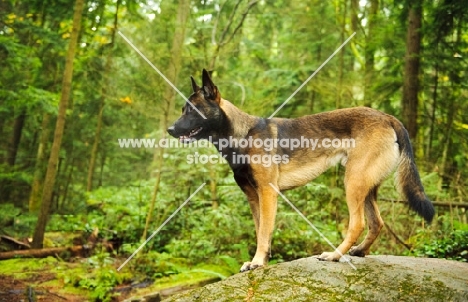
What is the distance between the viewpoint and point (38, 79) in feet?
47.2

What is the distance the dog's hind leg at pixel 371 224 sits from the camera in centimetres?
486

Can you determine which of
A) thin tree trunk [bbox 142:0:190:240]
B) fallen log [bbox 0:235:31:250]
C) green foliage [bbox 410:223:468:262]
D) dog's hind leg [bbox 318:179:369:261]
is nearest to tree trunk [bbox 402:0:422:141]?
green foliage [bbox 410:223:468:262]

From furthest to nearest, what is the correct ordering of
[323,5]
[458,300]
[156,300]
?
[323,5] < [156,300] < [458,300]

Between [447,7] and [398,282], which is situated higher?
[447,7]

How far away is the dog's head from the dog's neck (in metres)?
0.10

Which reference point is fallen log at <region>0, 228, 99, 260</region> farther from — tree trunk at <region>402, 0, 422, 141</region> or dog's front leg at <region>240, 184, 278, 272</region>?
tree trunk at <region>402, 0, 422, 141</region>

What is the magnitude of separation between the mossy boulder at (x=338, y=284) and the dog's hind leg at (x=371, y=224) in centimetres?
41

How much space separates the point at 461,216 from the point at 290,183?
6150mm

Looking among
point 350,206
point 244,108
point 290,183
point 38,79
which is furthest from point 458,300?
point 38,79

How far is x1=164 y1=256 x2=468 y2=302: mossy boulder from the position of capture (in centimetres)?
375

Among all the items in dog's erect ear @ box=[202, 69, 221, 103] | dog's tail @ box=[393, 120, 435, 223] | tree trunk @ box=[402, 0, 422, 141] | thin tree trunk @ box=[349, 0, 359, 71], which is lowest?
dog's tail @ box=[393, 120, 435, 223]

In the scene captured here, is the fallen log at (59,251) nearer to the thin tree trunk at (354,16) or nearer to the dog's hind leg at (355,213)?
the dog's hind leg at (355,213)

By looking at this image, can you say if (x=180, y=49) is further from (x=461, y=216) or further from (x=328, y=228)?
(x=461, y=216)

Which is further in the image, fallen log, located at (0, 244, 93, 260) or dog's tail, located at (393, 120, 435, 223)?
fallen log, located at (0, 244, 93, 260)
